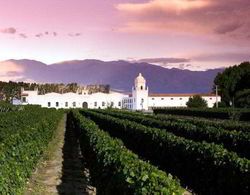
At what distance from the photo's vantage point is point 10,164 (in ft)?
45.8

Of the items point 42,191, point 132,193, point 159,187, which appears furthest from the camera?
point 42,191

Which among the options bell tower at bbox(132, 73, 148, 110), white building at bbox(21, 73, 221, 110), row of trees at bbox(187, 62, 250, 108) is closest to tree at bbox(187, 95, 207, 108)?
row of trees at bbox(187, 62, 250, 108)

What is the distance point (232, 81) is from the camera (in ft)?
445

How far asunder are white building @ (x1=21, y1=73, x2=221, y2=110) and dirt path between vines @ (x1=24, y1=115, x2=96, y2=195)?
143423 millimetres

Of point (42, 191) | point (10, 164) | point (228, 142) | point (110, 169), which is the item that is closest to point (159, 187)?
point (110, 169)

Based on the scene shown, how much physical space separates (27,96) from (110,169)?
6657 inches

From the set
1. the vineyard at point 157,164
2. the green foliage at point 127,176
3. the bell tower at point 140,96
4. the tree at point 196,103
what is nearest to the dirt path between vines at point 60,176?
the vineyard at point 157,164

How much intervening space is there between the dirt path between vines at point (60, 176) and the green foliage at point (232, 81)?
324 ft

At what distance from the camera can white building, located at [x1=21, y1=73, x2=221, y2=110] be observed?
175000 mm

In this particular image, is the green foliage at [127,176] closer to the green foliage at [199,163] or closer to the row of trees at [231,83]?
the green foliage at [199,163]

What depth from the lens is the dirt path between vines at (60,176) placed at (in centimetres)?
1816

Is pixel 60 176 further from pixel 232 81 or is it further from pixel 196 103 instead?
pixel 196 103

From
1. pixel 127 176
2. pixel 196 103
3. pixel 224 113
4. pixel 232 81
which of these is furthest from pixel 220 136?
pixel 196 103

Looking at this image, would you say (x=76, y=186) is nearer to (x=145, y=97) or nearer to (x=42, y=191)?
(x=42, y=191)
